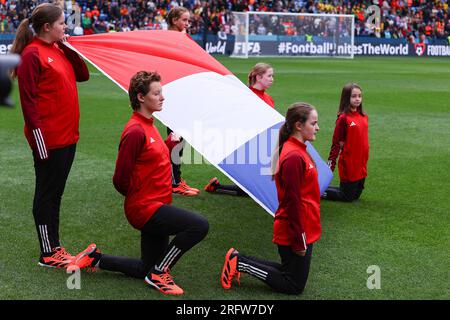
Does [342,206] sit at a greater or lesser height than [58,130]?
lesser

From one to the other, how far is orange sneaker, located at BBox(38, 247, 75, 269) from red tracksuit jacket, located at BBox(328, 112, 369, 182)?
322 cm

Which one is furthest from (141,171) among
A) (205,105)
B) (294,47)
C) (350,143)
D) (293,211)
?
(294,47)

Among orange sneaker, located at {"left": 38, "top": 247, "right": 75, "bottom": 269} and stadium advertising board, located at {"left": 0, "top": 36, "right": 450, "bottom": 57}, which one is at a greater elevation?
orange sneaker, located at {"left": 38, "top": 247, "right": 75, "bottom": 269}

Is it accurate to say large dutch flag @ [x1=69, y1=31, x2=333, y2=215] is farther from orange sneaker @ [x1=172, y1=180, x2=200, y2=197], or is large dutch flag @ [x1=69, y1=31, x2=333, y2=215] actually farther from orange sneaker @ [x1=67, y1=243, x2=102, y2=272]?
orange sneaker @ [x1=172, y1=180, x2=200, y2=197]

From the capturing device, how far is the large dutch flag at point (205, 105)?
4.99 metres

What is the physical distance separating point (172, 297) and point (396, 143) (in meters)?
6.94

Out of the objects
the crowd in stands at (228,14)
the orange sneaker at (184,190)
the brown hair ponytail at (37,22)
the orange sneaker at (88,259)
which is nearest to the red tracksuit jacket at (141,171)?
the orange sneaker at (88,259)

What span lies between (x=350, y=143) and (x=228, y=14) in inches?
1141

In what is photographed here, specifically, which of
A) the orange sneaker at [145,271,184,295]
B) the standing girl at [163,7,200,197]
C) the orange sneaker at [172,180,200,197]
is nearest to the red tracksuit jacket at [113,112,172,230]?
the orange sneaker at [145,271,184,295]

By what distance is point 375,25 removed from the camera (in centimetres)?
3838

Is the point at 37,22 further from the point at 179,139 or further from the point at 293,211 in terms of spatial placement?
the point at 179,139

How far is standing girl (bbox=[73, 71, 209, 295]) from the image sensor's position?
4.32 m

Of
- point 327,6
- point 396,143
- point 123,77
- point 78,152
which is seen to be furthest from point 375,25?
point 123,77
